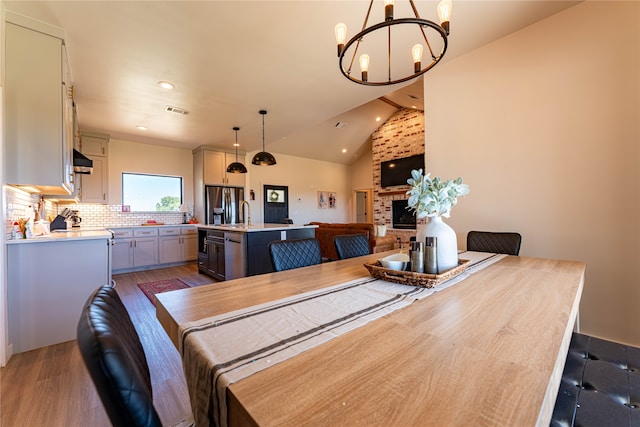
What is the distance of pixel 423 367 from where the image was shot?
1.98 ft

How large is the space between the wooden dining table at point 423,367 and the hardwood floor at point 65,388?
83 centimetres

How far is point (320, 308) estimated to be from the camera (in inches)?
37.7

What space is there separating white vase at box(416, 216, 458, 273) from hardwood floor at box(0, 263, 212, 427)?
1.39 meters

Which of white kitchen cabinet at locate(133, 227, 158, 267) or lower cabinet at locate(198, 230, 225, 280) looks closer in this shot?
lower cabinet at locate(198, 230, 225, 280)

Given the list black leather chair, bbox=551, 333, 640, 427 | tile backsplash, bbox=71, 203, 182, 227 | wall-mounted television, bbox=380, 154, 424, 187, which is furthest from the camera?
wall-mounted television, bbox=380, 154, 424, 187

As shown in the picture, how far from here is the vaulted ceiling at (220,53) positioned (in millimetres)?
2070

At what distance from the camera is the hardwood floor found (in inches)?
55.7

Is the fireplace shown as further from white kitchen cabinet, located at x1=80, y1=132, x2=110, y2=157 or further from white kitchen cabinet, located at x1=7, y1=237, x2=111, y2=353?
white kitchen cabinet, located at x1=80, y1=132, x2=110, y2=157

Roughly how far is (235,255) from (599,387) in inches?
135

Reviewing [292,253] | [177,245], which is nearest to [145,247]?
[177,245]

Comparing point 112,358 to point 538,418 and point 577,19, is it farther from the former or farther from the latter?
point 577,19

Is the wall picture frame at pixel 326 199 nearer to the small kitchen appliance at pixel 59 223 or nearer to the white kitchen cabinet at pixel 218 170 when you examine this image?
the white kitchen cabinet at pixel 218 170

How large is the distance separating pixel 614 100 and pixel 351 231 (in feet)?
12.3

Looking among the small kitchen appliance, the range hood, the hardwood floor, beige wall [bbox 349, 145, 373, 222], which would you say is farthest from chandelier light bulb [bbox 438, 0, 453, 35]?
beige wall [bbox 349, 145, 373, 222]
